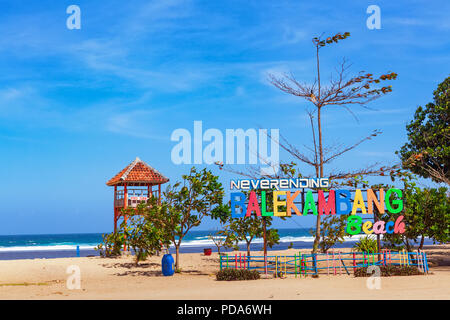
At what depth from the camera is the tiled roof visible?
39.1 metres

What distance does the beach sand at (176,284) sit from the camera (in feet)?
56.3

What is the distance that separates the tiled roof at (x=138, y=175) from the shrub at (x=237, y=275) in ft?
54.8

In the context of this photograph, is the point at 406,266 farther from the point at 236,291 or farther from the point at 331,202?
the point at 236,291

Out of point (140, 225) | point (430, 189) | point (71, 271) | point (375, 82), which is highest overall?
point (375, 82)

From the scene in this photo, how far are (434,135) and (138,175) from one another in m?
23.8

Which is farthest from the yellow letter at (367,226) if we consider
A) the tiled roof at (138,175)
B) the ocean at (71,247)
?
the tiled roof at (138,175)

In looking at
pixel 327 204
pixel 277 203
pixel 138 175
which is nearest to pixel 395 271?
pixel 327 204

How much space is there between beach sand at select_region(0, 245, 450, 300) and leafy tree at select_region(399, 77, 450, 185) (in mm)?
8591

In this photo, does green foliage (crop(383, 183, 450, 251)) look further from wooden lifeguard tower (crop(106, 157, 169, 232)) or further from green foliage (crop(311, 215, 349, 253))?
wooden lifeguard tower (crop(106, 157, 169, 232))

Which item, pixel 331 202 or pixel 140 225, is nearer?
pixel 331 202

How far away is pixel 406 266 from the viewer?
23750mm

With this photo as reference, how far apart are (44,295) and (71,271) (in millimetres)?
11970

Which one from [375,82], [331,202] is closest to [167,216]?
[331,202]

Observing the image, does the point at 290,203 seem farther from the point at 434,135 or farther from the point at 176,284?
the point at 434,135
